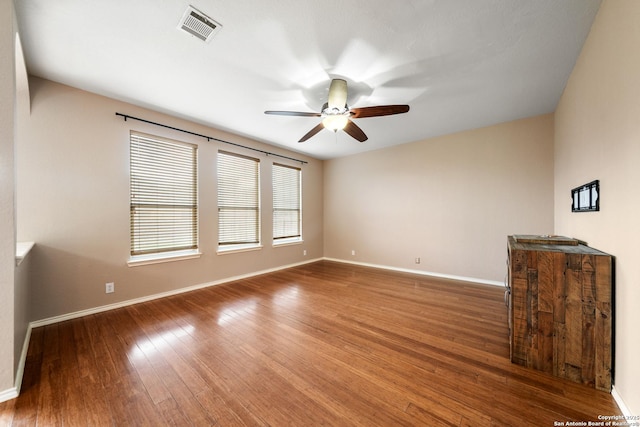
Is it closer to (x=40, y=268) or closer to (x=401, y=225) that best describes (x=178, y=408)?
(x=40, y=268)

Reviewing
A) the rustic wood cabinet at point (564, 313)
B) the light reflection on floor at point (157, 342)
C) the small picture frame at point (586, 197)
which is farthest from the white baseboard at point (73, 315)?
the small picture frame at point (586, 197)

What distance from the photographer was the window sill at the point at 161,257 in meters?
3.09

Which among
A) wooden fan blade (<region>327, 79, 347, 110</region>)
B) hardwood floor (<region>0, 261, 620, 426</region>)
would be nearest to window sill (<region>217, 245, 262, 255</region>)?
hardwood floor (<region>0, 261, 620, 426</region>)

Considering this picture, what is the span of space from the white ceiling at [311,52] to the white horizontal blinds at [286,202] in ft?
6.53

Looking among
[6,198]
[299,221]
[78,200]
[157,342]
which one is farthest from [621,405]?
[78,200]

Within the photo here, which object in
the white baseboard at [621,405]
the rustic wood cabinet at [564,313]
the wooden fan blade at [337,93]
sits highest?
the wooden fan blade at [337,93]

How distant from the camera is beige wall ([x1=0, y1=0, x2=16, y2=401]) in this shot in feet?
4.78

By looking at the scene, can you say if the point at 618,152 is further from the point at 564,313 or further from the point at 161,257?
the point at 161,257

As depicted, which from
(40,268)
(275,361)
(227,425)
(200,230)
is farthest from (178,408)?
(200,230)

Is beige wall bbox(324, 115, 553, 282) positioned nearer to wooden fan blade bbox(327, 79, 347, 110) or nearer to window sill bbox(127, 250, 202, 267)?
wooden fan blade bbox(327, 79, 347, 110)

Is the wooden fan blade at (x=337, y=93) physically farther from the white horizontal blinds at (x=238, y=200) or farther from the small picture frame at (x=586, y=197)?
the white horizontal blinds at (x=238, y=200)

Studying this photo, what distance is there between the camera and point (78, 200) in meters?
2.69

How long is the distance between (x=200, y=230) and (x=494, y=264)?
5002 mm

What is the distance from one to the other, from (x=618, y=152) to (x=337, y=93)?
6.98 ft
